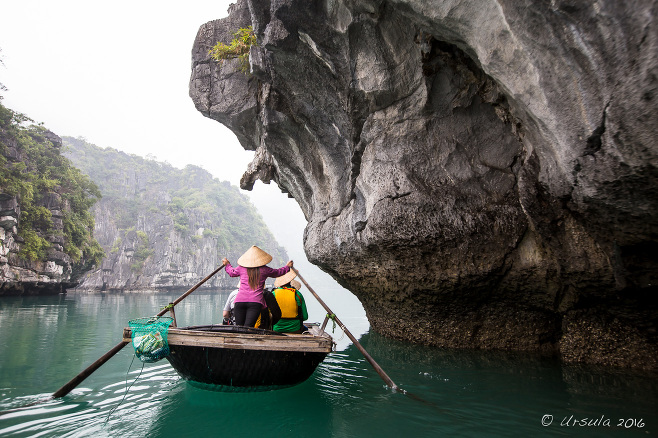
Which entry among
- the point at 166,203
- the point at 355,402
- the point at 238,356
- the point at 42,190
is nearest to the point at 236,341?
the point at 238,356

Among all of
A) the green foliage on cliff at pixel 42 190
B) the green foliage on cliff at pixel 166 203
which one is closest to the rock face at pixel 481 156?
the green foliage on cliff at pixel 42 190

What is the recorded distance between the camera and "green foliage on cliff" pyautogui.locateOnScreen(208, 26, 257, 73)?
310 inches

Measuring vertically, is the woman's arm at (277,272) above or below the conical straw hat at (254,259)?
below

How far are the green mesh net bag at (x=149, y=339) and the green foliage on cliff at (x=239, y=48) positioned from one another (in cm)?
629

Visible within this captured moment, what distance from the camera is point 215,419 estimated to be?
3.54 m

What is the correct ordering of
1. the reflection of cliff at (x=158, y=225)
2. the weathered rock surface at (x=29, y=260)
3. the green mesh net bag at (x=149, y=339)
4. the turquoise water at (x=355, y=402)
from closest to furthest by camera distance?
the turquoise water at (x=355, y=402) < the green mesh net bag at (x=149, y=339) < the weathered rock surface at (x=29, y=260) < the reflection of cliff at (x=158, y=225)

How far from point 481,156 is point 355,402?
4.20m

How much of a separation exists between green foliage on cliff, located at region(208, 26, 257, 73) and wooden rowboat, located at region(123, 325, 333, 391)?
6.34 m

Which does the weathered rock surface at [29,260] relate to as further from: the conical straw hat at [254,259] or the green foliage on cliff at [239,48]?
the conical straw hat at [254,259]

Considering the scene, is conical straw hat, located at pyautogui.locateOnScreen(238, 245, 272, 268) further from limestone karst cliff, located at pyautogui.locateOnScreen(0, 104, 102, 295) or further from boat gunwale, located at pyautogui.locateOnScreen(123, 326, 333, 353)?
limestone karst cliff, located at pyautogui.locateOnScreen(0, 104, 102, 295)

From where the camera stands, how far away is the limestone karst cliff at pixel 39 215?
1819cm

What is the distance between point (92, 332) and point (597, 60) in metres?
11.2

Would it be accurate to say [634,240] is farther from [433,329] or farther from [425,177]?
[433,329]

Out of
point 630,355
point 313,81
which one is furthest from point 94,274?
point 630,355
